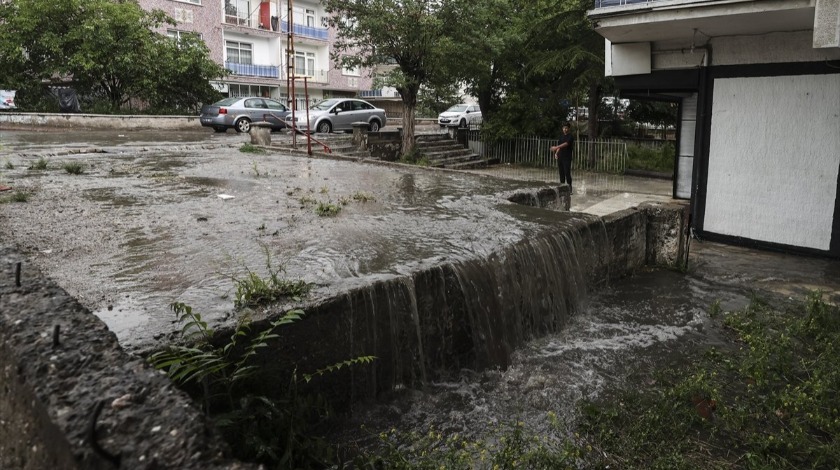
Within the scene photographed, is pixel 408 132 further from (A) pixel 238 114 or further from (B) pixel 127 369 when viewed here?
(B) pixel 127 369

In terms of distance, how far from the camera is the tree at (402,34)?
17.9 metres

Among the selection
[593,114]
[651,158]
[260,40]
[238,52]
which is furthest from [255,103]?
[260,40]

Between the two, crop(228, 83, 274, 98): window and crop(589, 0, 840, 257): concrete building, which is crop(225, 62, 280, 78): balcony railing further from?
crop(589, 0, 840, 257): concrete building

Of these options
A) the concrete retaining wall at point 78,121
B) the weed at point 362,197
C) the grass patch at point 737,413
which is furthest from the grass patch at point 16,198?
the concrete retaining wall at point 78,121

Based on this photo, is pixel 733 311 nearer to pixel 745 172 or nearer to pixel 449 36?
pixel 745 172

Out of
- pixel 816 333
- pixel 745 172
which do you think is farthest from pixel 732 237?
pixel 816 333

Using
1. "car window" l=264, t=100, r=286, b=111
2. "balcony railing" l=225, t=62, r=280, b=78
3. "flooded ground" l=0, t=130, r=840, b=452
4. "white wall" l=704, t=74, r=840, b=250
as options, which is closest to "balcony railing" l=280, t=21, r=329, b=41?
"balcony railing" l=225, t=62, r=280, b=78

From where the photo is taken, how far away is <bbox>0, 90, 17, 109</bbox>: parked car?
27172mm

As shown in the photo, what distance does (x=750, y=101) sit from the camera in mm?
9945

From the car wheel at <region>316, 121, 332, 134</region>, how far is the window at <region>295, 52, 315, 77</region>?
21.0 meters

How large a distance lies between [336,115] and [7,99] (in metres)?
15.0

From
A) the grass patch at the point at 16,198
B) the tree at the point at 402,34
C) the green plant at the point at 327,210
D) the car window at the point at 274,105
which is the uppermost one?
the tree at the point at 402,34

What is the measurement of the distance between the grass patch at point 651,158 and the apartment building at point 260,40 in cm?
2202

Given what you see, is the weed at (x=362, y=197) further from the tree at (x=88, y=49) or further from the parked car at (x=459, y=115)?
the parked car at (x=459, y=115)
